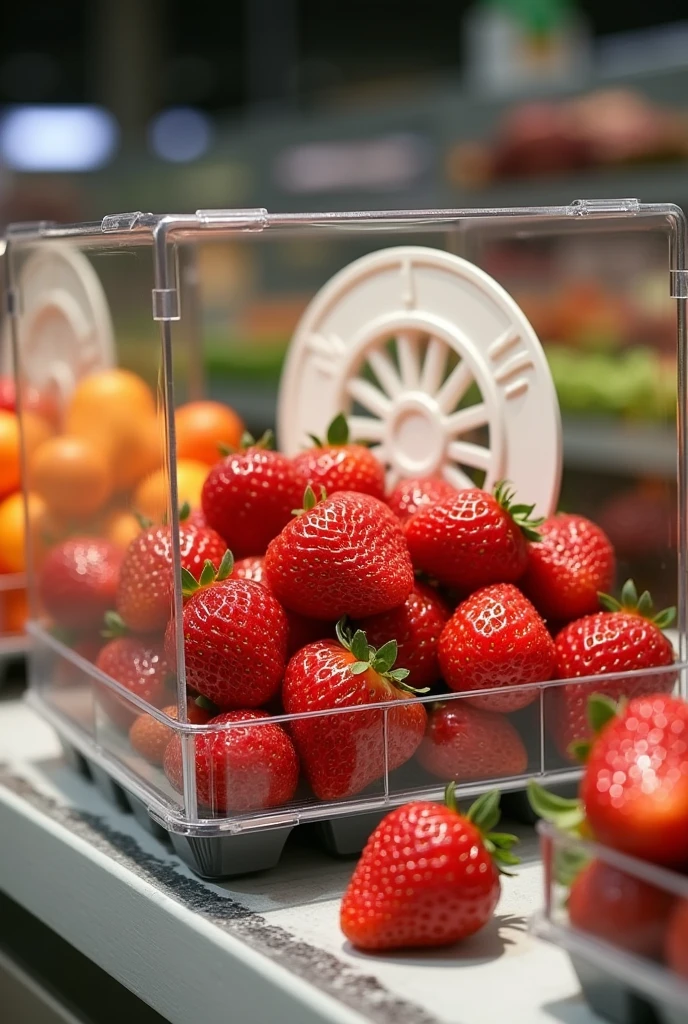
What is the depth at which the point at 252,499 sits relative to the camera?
1.05m

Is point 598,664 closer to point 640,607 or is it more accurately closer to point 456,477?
point 640,607

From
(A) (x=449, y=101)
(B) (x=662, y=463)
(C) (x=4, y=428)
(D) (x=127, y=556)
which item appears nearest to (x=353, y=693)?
(D) (x=127, y=556)

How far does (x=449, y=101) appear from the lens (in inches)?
170

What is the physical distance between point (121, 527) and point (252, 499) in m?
0.12

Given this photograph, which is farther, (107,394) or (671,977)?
(107,394)

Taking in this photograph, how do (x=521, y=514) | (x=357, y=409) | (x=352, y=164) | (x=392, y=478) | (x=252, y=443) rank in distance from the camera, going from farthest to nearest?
(x=352, y=164)
(x=357, y=409)
(x=392, y=478)
(x=252, y=443)
(x=521, y=514)

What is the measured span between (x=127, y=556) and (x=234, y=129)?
15.7 feet

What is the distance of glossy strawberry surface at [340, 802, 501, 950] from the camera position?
77 cm

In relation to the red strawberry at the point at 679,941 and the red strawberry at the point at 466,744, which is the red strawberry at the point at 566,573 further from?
the red strawberry at the point at 679,941

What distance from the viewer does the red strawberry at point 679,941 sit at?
2.04ft

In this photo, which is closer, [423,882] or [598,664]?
[423,882]

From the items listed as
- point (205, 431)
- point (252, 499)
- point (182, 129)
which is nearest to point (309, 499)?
point (252, 499)

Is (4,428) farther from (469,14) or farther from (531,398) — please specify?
(469,14)

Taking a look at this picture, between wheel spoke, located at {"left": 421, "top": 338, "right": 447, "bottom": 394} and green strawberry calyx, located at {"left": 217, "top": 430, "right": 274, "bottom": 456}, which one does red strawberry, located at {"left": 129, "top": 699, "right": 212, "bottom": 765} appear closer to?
green strawberry calyx, located at {"left": 217, "top": 430, "right": 274, "bottom": 456}
